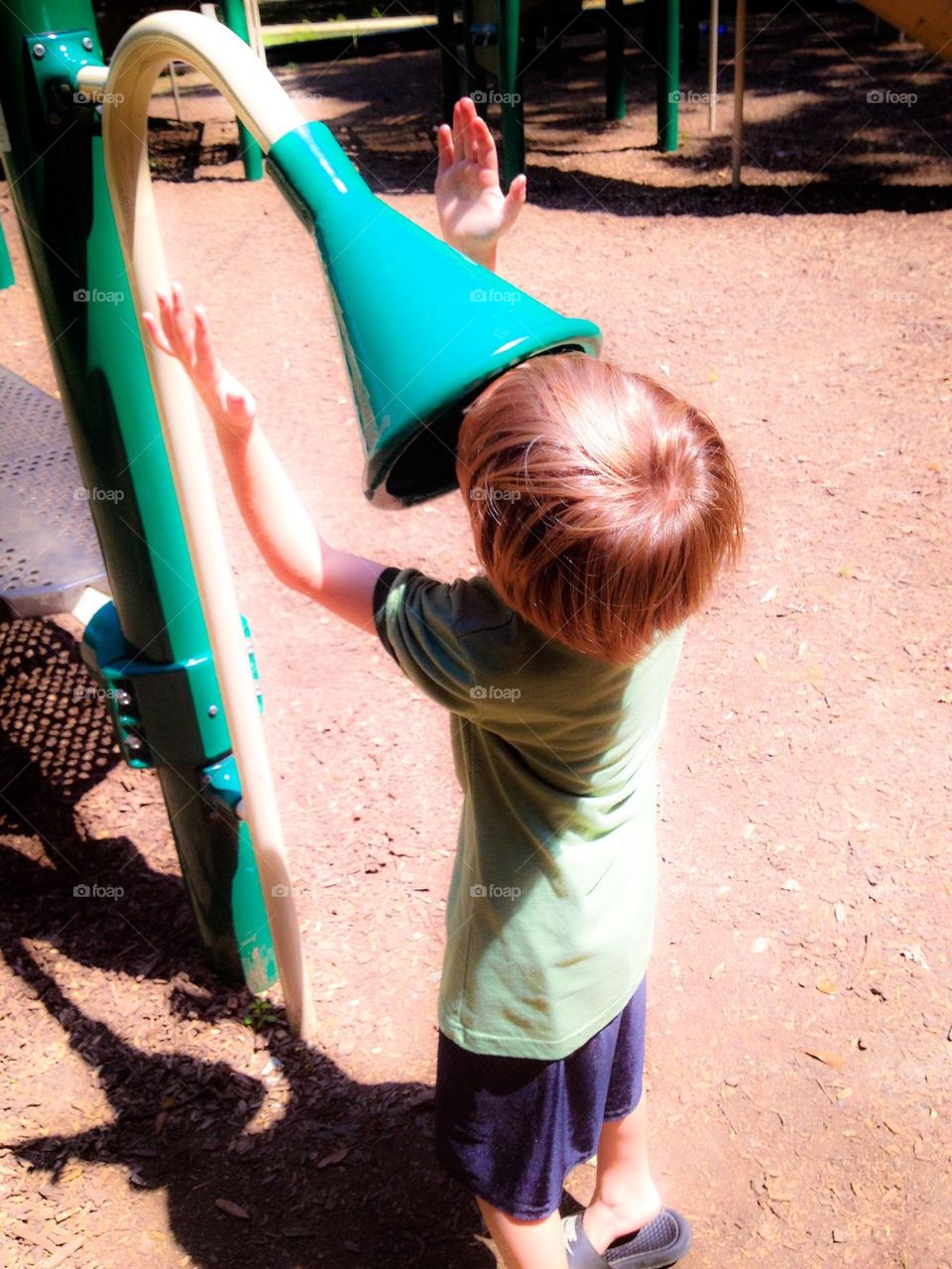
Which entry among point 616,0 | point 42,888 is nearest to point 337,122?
point 616,0

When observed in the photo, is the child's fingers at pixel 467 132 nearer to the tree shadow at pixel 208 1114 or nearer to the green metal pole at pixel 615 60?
the tree shadow at pixel 208 1114

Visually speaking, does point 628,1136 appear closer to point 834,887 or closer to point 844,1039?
point 844,1039

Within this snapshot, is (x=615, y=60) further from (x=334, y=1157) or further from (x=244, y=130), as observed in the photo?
(x=334, y=1157)

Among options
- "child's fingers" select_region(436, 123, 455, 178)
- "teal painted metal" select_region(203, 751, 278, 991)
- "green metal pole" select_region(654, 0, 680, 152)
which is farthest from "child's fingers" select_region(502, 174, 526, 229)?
"green metal pole" select_region(654, 0, 680, 152)

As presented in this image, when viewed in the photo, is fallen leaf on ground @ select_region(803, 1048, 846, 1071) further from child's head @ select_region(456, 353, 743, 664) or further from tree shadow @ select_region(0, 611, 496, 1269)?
child's head @ select_region(456, 353, 743, 664)

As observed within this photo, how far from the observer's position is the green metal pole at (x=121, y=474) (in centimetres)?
149

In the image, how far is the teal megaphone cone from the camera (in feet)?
3.33

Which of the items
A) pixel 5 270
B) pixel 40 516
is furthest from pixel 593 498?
pixel 5 270

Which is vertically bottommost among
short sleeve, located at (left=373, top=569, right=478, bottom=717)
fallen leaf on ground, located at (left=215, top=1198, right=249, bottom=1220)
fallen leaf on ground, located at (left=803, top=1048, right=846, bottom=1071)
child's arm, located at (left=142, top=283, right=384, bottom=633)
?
fallen leaf on ground, located at (left=803, top=1048, right=846, bottom=1071)

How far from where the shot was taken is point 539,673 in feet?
4.02

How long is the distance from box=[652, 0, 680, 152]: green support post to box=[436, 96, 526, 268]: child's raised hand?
6120mm

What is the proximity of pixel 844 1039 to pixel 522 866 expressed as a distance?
3.74 feet

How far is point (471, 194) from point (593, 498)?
62 cm

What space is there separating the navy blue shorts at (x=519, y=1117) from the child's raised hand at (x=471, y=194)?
102 centimetres
